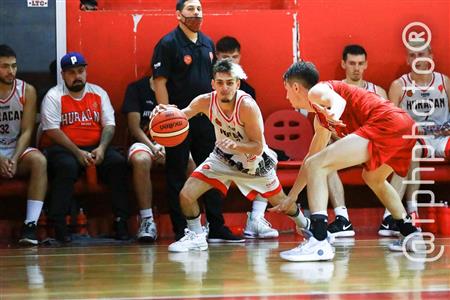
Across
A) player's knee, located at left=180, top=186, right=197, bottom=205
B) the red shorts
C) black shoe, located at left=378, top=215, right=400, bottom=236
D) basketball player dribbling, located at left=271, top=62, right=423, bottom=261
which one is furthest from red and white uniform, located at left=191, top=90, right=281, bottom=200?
black shoe, located at left=378, top=215, right=400, bottom=236

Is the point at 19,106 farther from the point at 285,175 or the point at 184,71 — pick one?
the point at 285,175

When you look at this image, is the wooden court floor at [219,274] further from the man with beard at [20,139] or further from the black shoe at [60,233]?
the man with beard at [20,139]

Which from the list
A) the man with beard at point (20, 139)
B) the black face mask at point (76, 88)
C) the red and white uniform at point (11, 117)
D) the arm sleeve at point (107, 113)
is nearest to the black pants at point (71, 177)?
the man with beard at point (20, 139)

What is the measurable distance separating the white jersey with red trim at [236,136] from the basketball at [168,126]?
1.12ft

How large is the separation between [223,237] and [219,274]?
2317 millimetres

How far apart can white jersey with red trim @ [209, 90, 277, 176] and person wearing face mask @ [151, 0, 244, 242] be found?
2.45 ft

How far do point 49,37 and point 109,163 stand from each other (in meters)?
1.57

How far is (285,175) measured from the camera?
339 inches

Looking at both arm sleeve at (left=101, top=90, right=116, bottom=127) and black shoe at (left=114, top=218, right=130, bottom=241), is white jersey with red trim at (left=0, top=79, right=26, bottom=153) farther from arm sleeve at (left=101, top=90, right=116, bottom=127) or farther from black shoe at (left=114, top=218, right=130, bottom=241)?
black shoe at (left=114, top=218, right=130, bottom=241)

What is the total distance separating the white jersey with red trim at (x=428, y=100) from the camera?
30.0ft

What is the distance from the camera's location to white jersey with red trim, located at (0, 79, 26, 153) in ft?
28.0

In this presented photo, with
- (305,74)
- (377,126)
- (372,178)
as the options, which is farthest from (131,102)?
(377,126)

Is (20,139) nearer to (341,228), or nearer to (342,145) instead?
(341,228)

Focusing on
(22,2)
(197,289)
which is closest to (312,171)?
(197,289)
